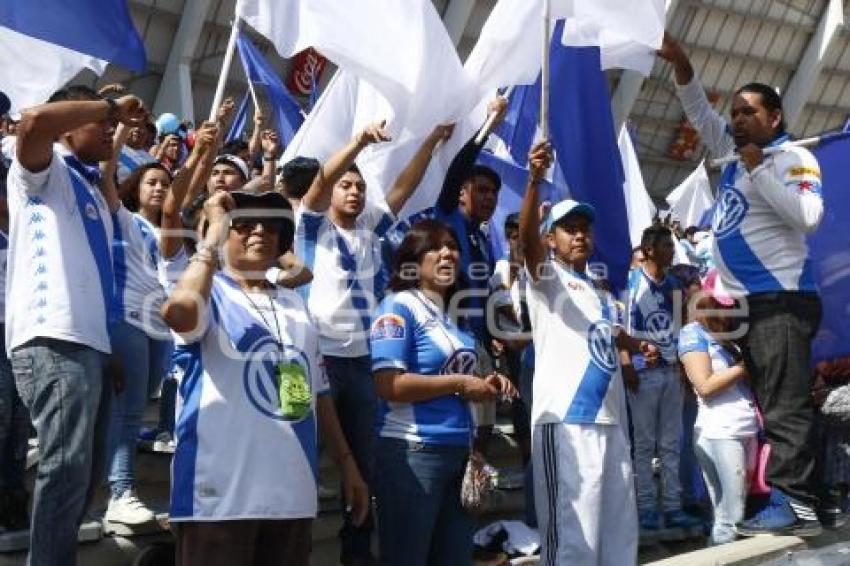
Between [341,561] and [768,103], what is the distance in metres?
2.44

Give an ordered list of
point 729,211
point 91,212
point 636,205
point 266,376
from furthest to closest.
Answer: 1. point 636,205
2. point 729,211
3. point 91,212
4. point 266,376

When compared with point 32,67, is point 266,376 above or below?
below

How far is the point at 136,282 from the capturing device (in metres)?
4.81

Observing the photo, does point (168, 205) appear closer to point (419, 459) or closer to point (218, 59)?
point (419, 459)

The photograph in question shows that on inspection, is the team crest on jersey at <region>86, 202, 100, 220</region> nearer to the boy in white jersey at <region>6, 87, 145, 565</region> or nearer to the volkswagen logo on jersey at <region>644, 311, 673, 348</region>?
the boy in white jersey at <region>6, 87, 145, 565</region>

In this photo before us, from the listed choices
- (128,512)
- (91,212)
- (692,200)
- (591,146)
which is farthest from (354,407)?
(692,200)

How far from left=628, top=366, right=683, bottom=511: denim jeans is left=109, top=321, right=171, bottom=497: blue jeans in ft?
8.42

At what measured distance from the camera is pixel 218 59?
15.6m

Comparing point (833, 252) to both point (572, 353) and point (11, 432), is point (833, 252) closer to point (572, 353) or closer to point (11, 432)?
point (572, 353)

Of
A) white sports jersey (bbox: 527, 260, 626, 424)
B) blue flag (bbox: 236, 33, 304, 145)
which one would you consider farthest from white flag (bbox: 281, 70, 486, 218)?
blue flag (bbox: 236, 33, 304, 145)

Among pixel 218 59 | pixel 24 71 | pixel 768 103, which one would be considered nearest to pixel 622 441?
pixel 768 103

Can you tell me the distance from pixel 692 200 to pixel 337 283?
8.45m

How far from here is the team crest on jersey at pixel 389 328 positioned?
4.17m

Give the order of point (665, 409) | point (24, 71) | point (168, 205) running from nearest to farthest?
1. point (168, 205)
2. point (24, 71)
3. point (665, 409)
